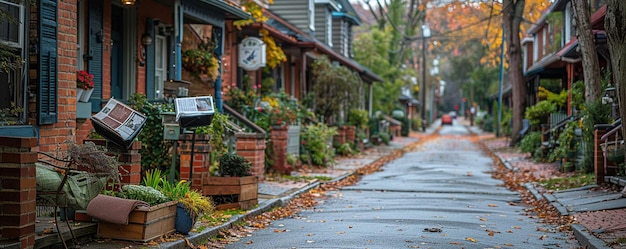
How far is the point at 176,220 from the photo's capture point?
8.70 meters

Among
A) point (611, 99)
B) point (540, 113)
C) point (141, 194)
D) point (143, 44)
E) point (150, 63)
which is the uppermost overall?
point (143, 44)

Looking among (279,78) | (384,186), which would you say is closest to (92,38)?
(384,186)

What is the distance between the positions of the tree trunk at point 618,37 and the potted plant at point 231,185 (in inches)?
207

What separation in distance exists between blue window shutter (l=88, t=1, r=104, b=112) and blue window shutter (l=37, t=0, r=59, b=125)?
10.6 feet

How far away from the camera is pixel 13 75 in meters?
9.10

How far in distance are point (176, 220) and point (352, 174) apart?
12.0m

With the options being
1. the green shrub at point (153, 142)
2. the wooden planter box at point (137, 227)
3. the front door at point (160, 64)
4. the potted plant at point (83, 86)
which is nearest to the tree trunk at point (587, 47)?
the green shrub at point (153, 142)

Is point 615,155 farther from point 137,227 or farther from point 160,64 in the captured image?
point 137,227

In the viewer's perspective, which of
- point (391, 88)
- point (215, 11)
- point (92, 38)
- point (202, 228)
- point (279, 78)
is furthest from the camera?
point (391, 88)

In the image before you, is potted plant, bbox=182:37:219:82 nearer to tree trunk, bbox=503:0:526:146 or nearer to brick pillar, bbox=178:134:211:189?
brick pillar, bbox=178:134:211:189

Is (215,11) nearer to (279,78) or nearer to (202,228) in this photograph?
(202,228)

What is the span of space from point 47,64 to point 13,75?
0.40m

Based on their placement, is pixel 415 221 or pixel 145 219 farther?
pixel 415 221

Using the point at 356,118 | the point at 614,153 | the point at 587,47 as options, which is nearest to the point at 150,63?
the point at 587,47
